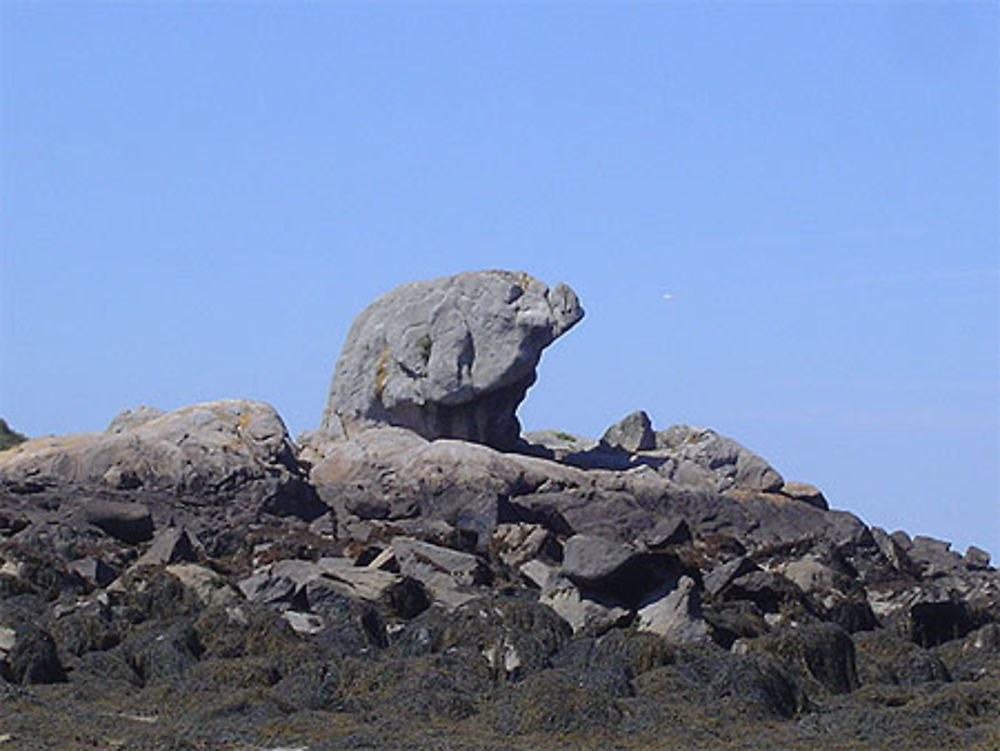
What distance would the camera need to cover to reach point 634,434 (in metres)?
58.0

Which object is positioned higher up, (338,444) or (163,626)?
(338,444)

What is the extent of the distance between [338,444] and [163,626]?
22.2 meters

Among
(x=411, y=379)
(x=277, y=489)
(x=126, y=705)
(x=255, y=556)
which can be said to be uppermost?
(x=411, y=379)

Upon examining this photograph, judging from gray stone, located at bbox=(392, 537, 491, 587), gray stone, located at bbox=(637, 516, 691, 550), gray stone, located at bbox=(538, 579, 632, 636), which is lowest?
gray stone, located at bbox=(538, 579, 632, 636)

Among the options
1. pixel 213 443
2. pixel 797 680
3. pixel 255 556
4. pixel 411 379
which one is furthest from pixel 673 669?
pixel 411 379

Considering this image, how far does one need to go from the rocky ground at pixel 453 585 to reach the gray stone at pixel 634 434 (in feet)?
0.79

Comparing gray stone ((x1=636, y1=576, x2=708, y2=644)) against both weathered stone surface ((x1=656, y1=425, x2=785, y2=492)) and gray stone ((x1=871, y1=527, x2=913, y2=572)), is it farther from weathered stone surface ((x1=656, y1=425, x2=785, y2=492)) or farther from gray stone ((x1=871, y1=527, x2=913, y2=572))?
weathered stone surface ((x1=656, y1=425, x2=785, y2=492))

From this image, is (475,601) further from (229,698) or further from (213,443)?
(213,443)

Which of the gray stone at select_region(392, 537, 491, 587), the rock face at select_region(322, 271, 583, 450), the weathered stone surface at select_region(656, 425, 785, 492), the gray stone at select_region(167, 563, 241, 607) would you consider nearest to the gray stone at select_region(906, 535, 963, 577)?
the weathered stone surface at select_region(656, 425, 785, 492)

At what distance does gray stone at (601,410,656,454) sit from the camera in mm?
57656

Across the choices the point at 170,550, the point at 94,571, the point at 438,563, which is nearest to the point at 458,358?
the point at 170,550

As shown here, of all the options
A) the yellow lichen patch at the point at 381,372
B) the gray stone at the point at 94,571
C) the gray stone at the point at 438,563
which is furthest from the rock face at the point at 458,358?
the gray stone at the point at 94,571

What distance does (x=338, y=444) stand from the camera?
51.6 m

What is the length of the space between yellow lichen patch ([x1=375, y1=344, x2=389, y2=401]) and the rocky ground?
0.19 feet
